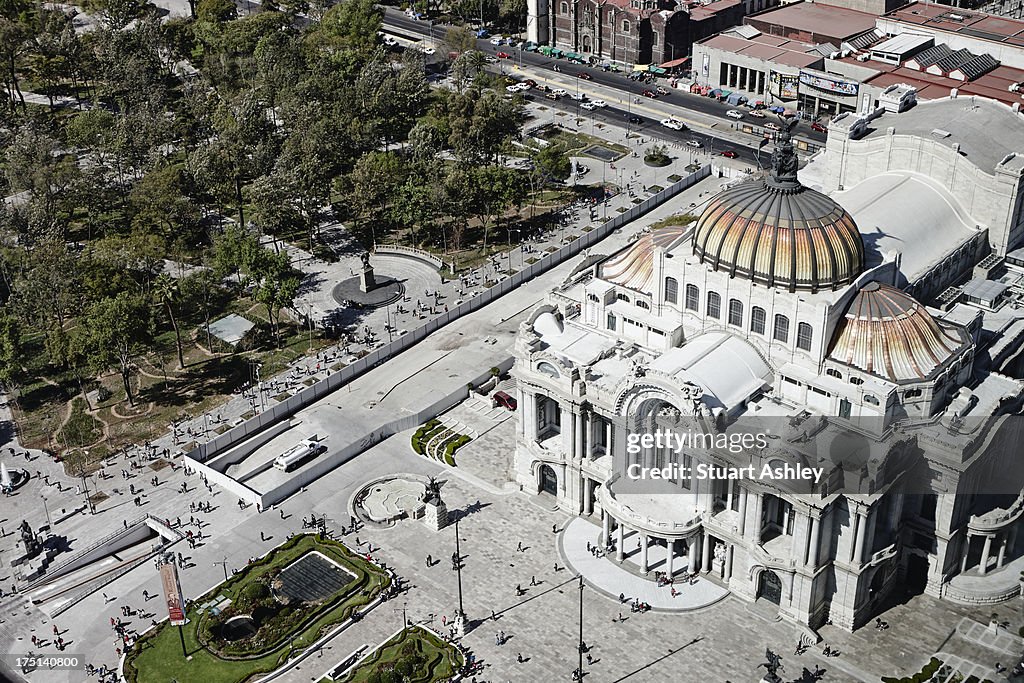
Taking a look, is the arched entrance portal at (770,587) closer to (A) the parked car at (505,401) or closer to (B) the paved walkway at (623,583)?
(B) the paved walkway at (623,583)

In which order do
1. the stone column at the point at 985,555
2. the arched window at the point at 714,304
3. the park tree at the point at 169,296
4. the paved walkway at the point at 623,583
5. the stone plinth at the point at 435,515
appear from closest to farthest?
the stone column at the point at 985,555 → the paved walkway at the point at 623,583 → the arched window at the point at 714,304 → the stone plinth at the point at 435,515 → the park tree at the point at 169,296

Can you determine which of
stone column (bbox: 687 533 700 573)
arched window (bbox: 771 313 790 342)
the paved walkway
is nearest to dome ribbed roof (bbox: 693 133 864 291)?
arched window (bbox: 771 313 790 342)

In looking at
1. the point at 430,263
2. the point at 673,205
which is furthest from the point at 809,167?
the point at 430,263

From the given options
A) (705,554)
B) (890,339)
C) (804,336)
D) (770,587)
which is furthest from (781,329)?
(770,587)

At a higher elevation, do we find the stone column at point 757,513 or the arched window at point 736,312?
the arched window at point 736,312

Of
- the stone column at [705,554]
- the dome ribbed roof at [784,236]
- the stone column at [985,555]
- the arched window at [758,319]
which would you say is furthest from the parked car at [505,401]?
the stone column at [985,555]

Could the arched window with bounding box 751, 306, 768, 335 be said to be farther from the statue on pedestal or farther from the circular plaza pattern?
the circular plaza pattern

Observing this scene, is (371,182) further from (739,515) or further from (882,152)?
(739,515)

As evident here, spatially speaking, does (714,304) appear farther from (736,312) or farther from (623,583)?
(623,583)
